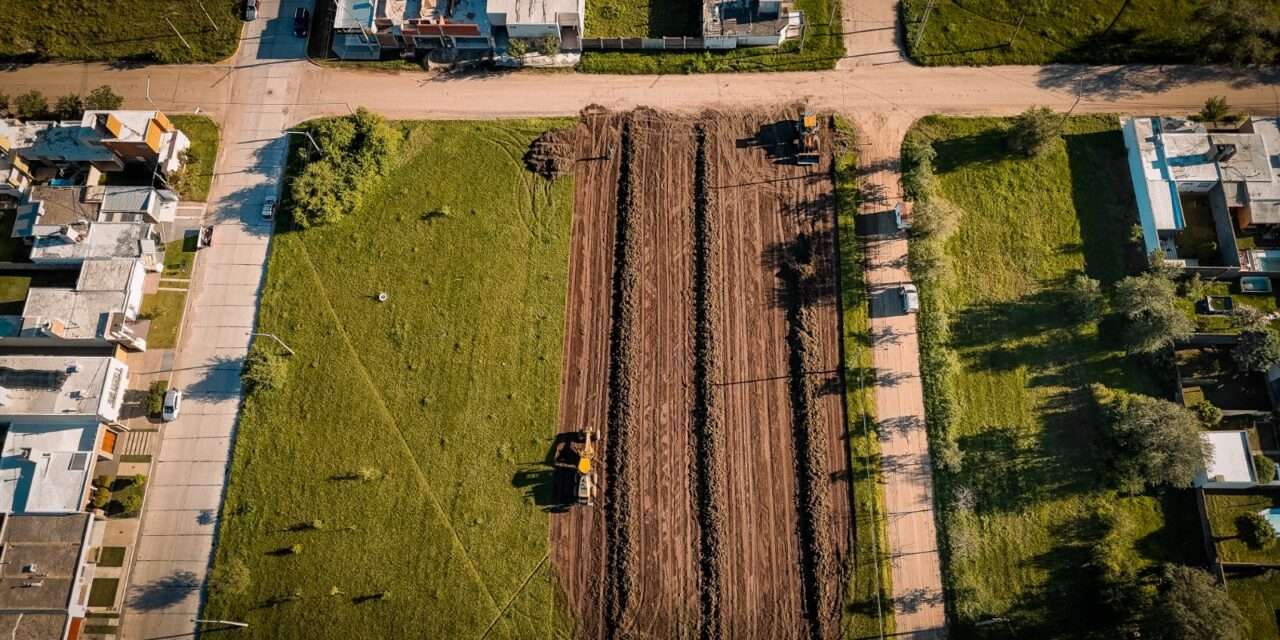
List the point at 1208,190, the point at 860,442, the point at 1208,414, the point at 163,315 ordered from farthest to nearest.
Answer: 1. the point at 1208,190
2. the point at 163,315
3. the point at 860,442
4. the point at 1208,414

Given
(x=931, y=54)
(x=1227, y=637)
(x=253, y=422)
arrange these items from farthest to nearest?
(x=931, y=54) < (x=253, y=422) < (x=1227, y=637)

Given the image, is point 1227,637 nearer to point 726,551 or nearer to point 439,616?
point 726,551

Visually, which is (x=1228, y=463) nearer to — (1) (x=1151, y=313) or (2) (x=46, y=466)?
(1) (x=1151, y=313)

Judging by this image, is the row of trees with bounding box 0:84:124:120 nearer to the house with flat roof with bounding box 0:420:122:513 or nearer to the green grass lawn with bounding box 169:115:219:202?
the green grass lawn with bounding box 169:115:219:202

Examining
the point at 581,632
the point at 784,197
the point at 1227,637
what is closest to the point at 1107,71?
the point at 784,197

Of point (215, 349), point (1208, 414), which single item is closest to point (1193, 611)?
point (1208, 414)

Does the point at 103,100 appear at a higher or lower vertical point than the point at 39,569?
higher

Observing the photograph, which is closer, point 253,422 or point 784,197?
point 253,422
